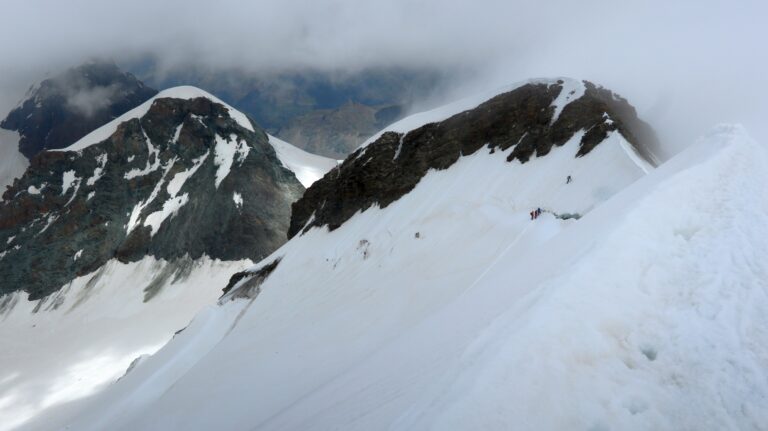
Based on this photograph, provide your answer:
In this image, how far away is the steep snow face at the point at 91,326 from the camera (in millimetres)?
54562

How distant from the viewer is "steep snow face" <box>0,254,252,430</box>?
54562 mm

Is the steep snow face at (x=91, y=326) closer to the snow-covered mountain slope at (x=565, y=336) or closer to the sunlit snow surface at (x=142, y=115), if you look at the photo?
the sunlit snow surface at (x=142, y=115)

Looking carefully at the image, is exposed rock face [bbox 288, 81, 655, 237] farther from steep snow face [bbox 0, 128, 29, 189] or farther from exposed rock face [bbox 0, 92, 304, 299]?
steep snow face [bbox 0, 128, 29, 189]

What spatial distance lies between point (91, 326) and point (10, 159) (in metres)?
139

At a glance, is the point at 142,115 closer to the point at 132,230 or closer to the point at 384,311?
the point at 132,230

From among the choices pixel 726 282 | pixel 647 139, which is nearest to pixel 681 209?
pixel 726 282

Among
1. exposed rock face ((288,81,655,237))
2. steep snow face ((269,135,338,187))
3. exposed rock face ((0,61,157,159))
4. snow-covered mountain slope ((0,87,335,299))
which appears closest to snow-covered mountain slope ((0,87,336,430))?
snow-covered mountain slope ((0,87,335,299))

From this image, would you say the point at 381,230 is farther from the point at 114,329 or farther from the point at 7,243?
the point at 7,243

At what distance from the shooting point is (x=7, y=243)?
8819cm

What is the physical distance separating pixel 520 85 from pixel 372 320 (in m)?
28.2

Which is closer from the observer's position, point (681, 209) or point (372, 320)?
point (681, 209)

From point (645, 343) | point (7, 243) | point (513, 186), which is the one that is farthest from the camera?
point (7, 243)

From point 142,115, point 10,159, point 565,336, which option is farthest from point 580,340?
point 10,159

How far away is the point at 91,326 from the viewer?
239ft
